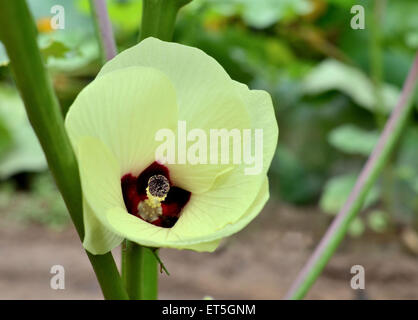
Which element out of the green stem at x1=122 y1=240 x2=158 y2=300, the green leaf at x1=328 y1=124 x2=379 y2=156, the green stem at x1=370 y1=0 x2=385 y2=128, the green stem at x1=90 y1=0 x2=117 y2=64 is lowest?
the green stem at x1=122 y1=240 x2=158 y2=300

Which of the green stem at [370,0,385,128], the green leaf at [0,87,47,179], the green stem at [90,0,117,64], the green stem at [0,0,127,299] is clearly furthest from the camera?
the green leaf at [0,87,47,179]

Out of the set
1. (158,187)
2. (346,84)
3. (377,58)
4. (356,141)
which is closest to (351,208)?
(158,187)

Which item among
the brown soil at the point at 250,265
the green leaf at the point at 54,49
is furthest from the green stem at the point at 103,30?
the brown soil at the point at 250,265

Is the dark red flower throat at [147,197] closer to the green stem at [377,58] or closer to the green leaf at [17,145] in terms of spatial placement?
the green stem at [377,58]

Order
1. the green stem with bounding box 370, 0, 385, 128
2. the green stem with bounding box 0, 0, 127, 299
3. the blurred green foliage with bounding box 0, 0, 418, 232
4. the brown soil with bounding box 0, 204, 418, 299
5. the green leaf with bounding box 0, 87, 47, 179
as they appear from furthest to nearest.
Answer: the green leaf with bounding box 0, 87, 47, 179, the blurred green foliage with bounding box 0, 0, 418, 232, the green stem with bounding box 370, 0, 385, 128, the brown soil with bounding box 0, 204, 418, 299, the green stem with bounding box 0, 0, 127, 299

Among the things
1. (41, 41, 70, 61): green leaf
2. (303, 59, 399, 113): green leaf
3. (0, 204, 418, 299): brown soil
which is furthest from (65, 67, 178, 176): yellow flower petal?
(303, 59, 399, 113): green leaf

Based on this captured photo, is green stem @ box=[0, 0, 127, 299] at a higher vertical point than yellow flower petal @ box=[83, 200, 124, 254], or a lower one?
higher

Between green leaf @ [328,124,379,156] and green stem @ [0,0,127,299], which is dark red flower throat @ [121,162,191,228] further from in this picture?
green leaf @ [328,124,379,156]
